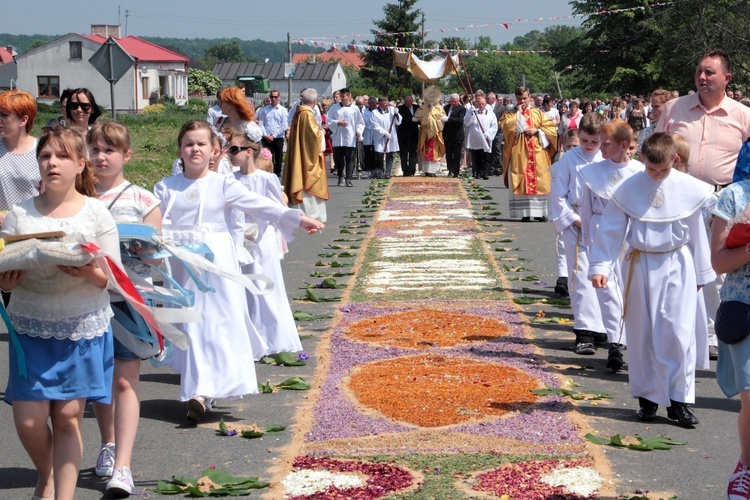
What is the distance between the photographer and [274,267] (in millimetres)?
9594

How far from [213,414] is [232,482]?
5.31 ft

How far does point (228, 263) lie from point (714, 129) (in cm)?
436

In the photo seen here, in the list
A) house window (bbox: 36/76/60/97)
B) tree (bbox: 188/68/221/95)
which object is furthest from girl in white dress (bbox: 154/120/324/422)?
tree (bbox: 188/68/221/95)

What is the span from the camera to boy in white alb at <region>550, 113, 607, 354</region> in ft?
31.7

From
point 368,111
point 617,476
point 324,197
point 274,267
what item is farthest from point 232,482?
point 368,111

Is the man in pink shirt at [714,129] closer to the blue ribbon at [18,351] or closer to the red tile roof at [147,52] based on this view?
the blue ribbon at [18,351]

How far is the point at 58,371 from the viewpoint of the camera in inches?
205

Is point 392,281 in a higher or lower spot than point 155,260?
lower

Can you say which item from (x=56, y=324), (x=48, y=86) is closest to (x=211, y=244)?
(x=56, y=324)

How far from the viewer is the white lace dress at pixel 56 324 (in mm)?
5188

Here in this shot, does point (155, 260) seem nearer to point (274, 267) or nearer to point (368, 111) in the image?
point (274, 267)

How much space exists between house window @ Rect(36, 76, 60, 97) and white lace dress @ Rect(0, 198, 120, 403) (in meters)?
115

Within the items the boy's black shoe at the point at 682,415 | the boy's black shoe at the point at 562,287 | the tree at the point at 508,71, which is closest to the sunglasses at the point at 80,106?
the boy's black shoe at the point at 562,287

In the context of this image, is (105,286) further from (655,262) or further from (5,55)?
(5,55)
